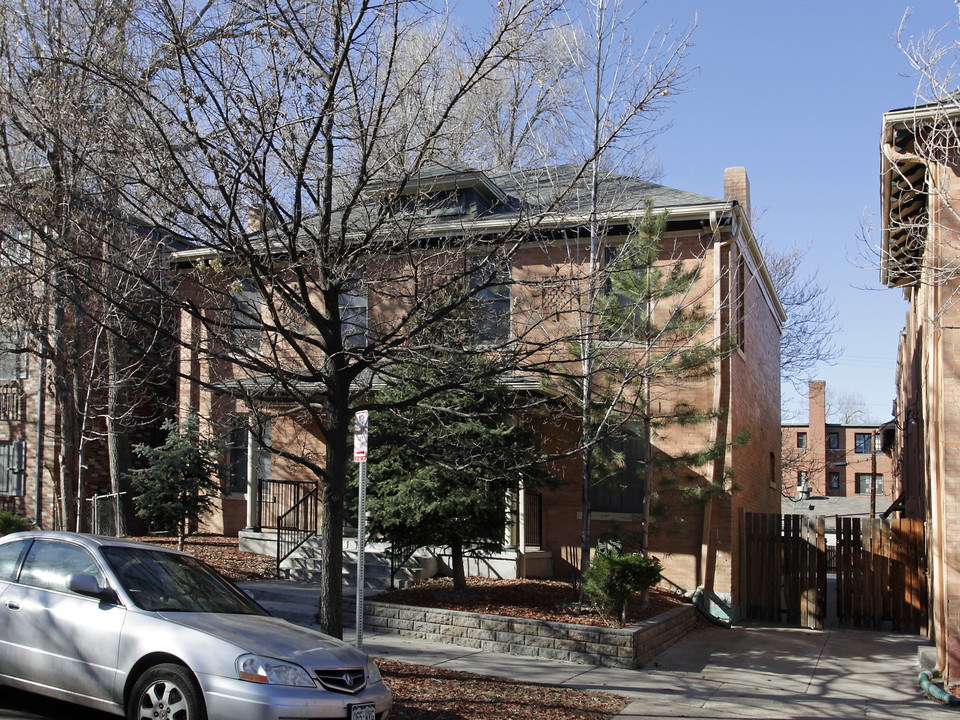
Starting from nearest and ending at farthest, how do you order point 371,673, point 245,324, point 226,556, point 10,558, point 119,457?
point 371,673
point 10,558
point 245,324
point 226,556
point 119,457

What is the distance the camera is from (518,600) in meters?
12.3

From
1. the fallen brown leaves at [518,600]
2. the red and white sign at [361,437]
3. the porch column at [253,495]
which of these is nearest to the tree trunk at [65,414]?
the porch column at [253,495]

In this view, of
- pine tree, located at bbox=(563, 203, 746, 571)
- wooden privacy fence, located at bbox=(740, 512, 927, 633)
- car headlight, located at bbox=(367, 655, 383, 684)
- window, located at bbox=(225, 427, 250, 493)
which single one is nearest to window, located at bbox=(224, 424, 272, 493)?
window, located at bbox=(225, 427, 250, 493)

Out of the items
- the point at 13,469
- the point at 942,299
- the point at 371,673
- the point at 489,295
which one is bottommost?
the point at 371,673

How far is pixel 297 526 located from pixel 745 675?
885cm

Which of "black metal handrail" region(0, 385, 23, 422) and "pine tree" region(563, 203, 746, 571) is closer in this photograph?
"pine tree" region(563, 203, 746, 571)

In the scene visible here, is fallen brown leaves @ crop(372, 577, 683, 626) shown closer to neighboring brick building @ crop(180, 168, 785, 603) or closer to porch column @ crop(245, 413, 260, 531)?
neighboring brick building @ crop(180, 168, 785, 603)

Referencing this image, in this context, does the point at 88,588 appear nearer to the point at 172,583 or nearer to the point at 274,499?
the point at 172,583

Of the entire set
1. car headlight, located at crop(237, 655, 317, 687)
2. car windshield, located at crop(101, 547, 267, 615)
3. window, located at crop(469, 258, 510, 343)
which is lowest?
car headlight, located at crop(237, 655, 317, 687)

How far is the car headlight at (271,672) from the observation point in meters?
5.33

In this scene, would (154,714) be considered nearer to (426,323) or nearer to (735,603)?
(426,323)

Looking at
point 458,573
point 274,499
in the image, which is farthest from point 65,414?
point 458,573

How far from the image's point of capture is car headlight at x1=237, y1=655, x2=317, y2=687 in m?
5.33

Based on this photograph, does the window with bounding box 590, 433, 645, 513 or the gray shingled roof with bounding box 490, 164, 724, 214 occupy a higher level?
the gray shingled roof with bounding box 490, 164, 724, 214
